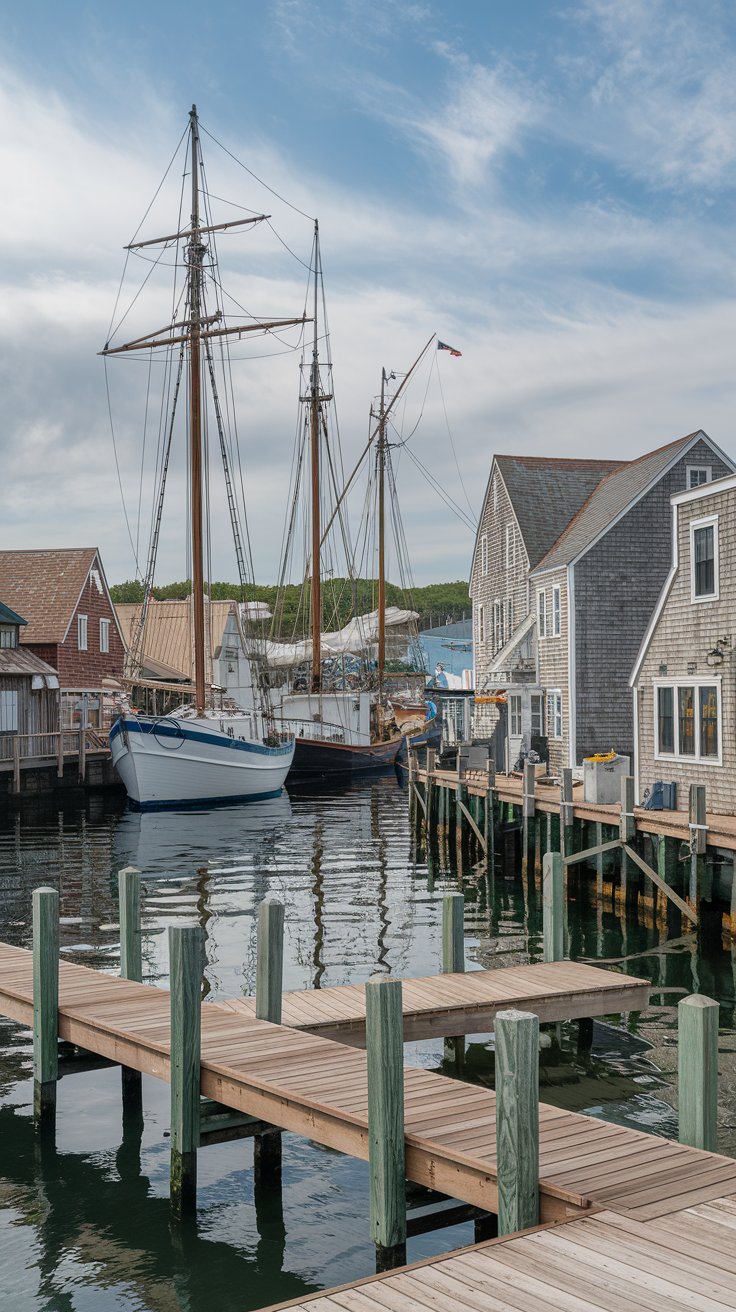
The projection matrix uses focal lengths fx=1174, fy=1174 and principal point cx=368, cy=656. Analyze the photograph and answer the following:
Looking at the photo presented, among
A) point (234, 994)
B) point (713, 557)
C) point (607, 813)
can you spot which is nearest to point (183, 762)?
point (607, 813)

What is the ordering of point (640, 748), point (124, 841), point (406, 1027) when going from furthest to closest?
1. point (124, 841)
2. point (640, 748)
3. point (406, 1027)

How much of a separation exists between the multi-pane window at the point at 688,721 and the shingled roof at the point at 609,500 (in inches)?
494

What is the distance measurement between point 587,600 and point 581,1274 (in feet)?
105

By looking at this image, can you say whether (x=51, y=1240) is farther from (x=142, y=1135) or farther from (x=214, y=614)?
(x=214, y=614)

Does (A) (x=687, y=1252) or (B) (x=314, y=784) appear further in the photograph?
(B) (x=314, y=784)

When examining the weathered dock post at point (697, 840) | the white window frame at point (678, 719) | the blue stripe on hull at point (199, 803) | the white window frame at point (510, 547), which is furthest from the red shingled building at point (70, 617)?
the weathered dock post at point (697, 840)

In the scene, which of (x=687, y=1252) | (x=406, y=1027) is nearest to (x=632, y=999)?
(x=406, y=1027)

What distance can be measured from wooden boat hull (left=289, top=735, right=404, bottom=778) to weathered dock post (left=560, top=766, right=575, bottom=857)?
34631 mm

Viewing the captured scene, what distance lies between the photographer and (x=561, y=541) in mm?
40938

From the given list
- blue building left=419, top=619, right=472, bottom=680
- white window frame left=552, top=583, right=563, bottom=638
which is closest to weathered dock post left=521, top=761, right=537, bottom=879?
white window frame left=552, top=583, right=563, bottom=638

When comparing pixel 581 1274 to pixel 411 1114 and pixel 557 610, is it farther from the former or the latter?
pixel 557 610

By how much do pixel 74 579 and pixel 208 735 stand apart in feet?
63.1

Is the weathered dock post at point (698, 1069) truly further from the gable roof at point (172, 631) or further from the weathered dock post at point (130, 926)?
the gable roof at point (172, 631)

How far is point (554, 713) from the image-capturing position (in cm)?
3819
